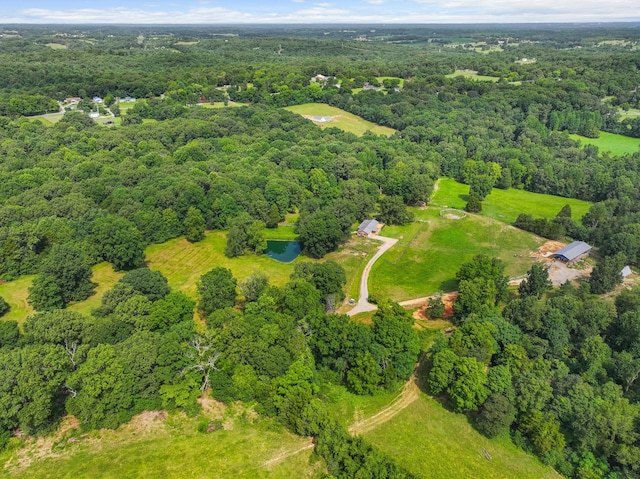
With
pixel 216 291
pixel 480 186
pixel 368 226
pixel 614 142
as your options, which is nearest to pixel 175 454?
pixel 216 291

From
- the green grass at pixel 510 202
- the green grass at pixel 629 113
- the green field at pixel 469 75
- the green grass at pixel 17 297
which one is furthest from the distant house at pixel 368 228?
the green field at pixel 469 75

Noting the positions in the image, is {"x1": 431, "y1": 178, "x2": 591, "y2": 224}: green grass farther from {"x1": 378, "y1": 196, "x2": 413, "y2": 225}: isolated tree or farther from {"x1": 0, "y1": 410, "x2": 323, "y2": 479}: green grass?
{"x1": 0, "y1": 410, "x2": 323, "y2": 479}: green grass

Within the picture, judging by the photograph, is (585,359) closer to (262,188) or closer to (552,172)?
(262,188)

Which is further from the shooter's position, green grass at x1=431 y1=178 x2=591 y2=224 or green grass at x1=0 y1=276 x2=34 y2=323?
green grass at x1=431 y1=178 x2=591 y2=224

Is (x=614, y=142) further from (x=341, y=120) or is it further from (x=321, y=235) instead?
(x=321, y=235)

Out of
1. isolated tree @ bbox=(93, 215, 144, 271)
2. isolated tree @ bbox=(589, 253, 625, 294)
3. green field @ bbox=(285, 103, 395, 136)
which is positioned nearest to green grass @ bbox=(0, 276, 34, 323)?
isolated tree @ bbox=(93, 215, 144, 271)

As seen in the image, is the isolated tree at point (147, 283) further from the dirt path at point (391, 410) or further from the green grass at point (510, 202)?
the green grass at point (510, 202)
